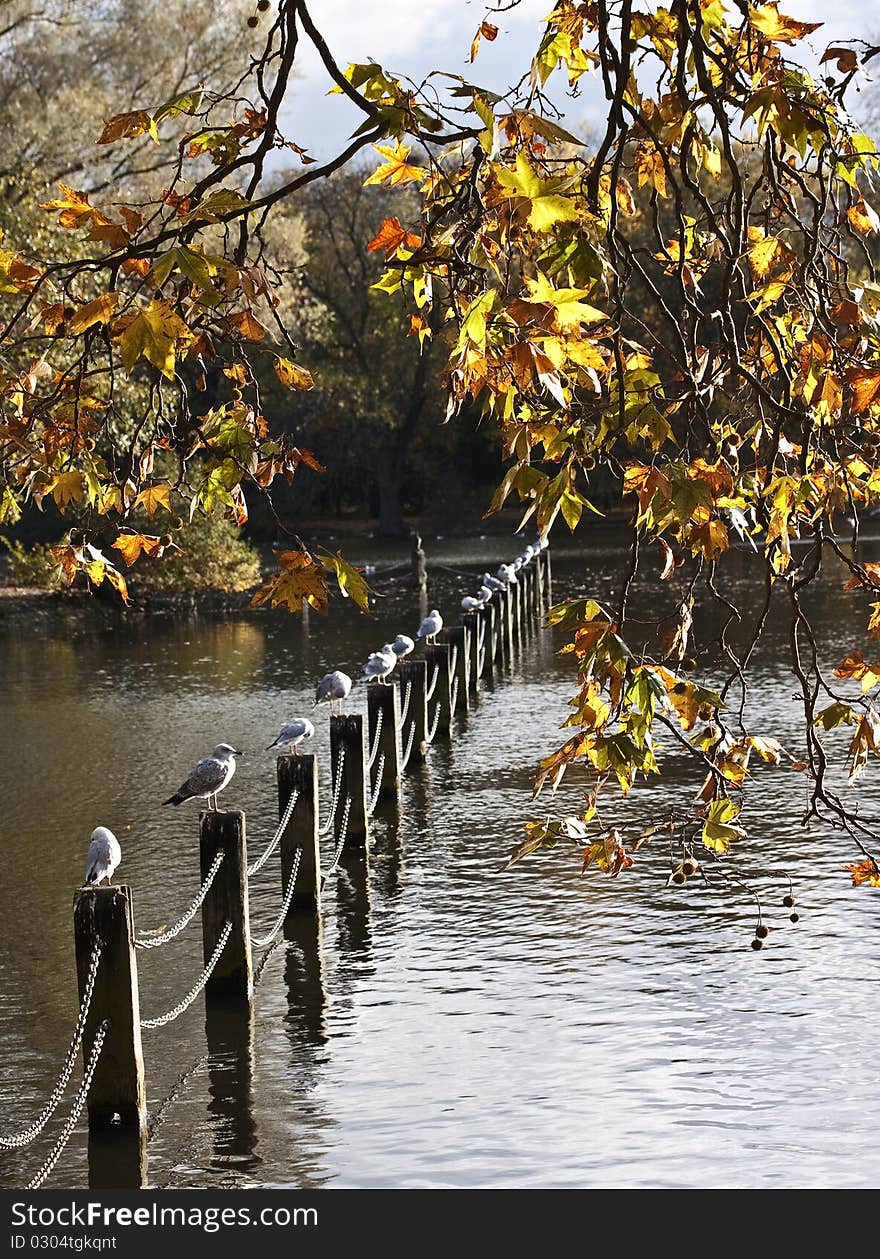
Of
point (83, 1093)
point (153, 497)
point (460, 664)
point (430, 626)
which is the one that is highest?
point (153, 497)

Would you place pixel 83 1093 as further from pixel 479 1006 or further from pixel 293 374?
pixel 293 374

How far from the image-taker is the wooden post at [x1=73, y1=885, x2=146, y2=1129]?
19.4ft

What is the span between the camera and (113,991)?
5961 mm

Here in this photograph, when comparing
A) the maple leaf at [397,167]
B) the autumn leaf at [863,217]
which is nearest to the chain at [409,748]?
the autumn leaf at [863,217]

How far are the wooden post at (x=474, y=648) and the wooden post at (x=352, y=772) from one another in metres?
6.94

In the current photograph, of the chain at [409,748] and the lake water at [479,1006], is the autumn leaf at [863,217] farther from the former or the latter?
the chain at [409,748]

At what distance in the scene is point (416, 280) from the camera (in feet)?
12.7

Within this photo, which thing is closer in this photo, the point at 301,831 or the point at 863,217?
the point at 863,217

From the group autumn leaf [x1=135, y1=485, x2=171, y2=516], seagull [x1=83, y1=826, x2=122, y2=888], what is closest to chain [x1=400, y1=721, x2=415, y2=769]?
seagull [x1=83, y1=826, x2=122, y2=888]

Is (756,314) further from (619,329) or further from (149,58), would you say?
(149,58)

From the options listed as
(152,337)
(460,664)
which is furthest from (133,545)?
(460,664)

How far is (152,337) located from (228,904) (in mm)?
4889

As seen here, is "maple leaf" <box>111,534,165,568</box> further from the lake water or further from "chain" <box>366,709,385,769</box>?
"chain" <box>366,709,385,769</box>

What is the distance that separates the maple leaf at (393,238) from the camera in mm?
3605
